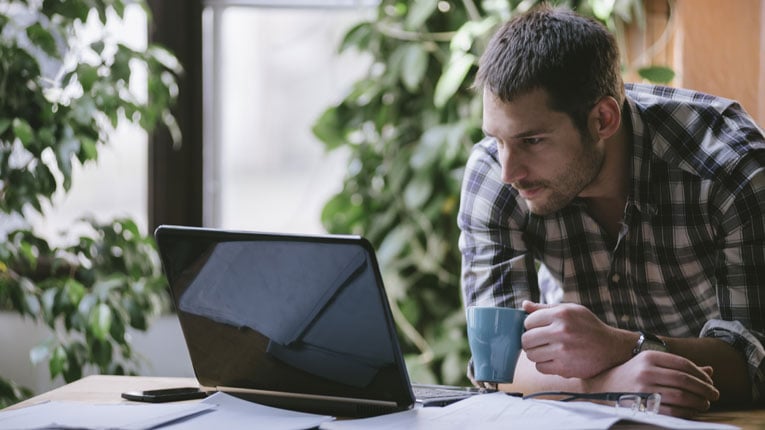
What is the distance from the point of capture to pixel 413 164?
100 inches

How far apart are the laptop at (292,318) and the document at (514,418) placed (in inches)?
2.3

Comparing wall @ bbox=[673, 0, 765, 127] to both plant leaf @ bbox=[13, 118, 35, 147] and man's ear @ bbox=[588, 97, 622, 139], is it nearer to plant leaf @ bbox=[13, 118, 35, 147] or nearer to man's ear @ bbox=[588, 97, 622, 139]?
man's ear @ bbox=[588, 97, 622, 139]

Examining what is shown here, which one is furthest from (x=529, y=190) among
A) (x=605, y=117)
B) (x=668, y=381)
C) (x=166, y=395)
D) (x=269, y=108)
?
(x=269, y=108)

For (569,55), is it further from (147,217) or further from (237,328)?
(147,217)

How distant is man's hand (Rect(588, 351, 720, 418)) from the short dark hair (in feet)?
1.48

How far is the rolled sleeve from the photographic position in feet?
4.27

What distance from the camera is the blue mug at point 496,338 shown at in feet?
3.94

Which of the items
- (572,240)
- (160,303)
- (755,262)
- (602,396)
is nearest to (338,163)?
(160,303)

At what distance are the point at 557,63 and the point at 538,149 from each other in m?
0.14

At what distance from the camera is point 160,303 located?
2.31m

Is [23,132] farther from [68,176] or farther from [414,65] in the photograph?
[414,65]

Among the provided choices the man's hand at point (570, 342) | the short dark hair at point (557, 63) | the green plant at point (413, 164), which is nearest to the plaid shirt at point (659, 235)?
the short dark hair at point (557, 63)

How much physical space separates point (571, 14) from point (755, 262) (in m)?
0.49

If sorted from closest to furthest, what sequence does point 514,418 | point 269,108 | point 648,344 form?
point 514,418 → point 648,344 → point 269,108
